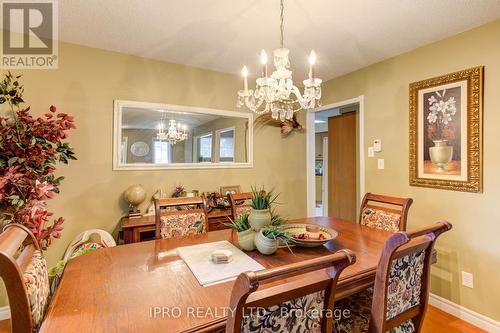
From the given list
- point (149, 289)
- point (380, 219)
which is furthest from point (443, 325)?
point (149, 289)

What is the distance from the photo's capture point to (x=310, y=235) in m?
1.66

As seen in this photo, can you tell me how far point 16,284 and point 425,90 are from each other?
3098 mm

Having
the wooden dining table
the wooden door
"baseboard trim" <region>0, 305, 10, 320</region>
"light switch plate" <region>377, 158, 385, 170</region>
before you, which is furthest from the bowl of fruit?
"baseboard trim" <region>0, 305, 10, 320</region>

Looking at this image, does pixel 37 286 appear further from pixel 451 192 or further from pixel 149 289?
pixel 451 192

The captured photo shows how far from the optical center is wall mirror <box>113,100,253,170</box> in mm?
2668

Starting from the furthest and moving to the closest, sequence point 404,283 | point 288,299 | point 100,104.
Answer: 1. point 100,104
2. point 404,283
3. point 288,299

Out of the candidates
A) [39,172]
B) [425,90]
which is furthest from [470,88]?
[39,172]

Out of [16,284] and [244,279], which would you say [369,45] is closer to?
[244,279]

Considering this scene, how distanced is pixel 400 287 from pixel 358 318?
1.18 ft

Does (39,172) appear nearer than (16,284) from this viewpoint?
No

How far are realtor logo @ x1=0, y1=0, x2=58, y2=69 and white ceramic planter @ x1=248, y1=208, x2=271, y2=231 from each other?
2.03 meters

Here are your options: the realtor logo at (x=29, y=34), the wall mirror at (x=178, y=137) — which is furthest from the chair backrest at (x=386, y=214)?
the realtor logo at (x=29, y=34)

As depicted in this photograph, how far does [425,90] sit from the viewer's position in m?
2.44

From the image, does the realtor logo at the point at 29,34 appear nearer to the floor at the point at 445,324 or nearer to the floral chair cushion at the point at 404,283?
the floral chair cushion at the point at 404,283
